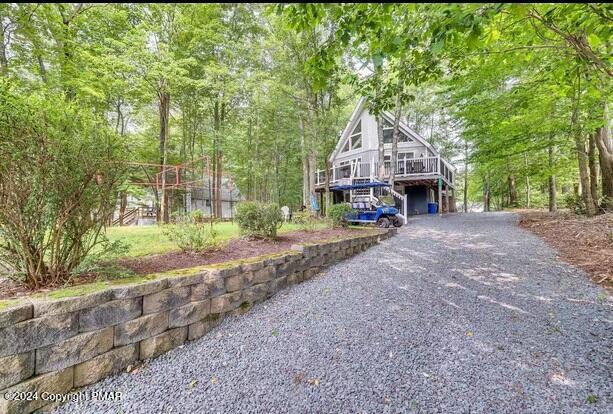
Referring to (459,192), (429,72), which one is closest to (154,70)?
(429,72)

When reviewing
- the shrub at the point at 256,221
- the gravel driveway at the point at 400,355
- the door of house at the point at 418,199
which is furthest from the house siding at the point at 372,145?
the gravel driveway at the point at 400,355

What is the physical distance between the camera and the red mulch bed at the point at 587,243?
420cm

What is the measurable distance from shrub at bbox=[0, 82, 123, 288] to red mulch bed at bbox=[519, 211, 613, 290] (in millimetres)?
6502

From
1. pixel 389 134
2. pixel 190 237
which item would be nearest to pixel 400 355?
pixel 190 237

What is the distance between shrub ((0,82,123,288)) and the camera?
7.22 ft

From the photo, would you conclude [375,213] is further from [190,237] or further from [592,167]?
[592,167]

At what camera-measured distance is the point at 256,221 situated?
5.38 m

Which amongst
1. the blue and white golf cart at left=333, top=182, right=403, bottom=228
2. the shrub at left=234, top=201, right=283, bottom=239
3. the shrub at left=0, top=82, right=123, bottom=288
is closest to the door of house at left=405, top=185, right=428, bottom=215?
the blue and white golf cart at left=333, top=182, right=403, bottom=228

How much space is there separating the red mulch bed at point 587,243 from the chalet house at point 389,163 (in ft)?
18.8

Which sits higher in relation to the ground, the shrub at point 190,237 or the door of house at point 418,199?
the door of house at point 418,199

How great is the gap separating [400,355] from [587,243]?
20.8 feet

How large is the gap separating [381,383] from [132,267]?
2.89m

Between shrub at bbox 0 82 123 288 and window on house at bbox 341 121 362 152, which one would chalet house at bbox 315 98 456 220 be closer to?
window on house at bbox 341 121 362 152

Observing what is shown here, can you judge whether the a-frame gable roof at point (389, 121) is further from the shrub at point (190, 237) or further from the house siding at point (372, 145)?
the shrub at point (190, 237)
